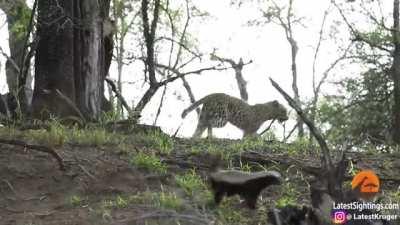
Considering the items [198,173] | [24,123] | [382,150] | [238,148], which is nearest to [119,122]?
[24,123]

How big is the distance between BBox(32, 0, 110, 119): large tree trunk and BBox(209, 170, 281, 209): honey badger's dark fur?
4731 mm

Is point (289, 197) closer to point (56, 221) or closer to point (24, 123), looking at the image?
point (56, 221)

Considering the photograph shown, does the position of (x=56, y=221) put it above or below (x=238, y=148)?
below

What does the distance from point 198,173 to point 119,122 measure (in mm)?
2522

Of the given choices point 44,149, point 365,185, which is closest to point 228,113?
point 44,149

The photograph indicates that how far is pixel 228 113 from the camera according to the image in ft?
40.8

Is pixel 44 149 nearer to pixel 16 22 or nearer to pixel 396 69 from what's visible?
pixel 16 22

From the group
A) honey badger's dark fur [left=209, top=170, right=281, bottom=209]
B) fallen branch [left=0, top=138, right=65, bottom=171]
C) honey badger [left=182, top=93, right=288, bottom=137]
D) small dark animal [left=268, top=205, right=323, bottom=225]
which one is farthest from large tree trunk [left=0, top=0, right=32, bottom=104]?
small dark animal [left=268, top=205, right=323, bottom=225]

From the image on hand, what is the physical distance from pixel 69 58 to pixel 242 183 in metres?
5.88

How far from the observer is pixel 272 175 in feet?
15.5

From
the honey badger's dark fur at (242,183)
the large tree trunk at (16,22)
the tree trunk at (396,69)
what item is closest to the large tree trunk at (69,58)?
the large tree trunk at (16,22)

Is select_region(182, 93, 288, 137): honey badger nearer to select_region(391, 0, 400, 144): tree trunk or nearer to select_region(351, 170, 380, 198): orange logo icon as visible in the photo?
select_region(391, 0, 400, 144): tree trunk

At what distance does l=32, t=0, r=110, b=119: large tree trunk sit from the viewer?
9.66 m

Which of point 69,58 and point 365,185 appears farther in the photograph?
point 69,58
